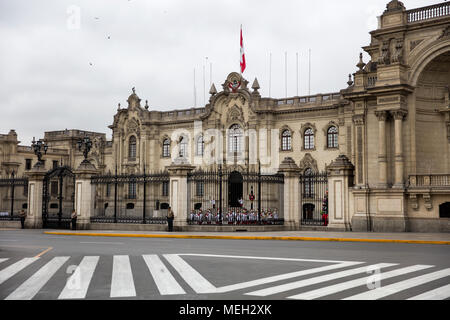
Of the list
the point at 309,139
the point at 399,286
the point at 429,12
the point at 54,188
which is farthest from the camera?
the point at 54,188

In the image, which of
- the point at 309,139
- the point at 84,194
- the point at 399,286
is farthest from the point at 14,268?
the point at 309,139

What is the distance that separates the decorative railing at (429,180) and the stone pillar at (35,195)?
21.6 meters

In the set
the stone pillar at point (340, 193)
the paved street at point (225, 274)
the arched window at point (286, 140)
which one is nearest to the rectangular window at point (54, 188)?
the arched window at point (286, 140)

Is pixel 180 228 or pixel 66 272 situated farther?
pixel 180 228

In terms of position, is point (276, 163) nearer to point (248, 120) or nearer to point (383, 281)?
point (248, 120)

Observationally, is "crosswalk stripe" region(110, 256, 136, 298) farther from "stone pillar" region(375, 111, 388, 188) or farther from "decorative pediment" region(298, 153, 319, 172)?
"decorative pediment" region(298, 153, 319, 172)

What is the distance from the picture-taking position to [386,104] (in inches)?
1154

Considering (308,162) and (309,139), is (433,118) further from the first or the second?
(309,139)

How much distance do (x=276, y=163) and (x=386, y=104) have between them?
75.7 feet

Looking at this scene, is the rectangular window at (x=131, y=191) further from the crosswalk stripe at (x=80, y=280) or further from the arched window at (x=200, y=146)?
the crosswalk stripe at (x=80, y=280)

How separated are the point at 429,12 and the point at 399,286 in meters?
23.2

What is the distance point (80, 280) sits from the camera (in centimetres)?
1077

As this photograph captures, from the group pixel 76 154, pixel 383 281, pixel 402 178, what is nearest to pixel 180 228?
pixel 402 178

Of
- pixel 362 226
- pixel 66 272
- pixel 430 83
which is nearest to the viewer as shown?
pixel 66 272
